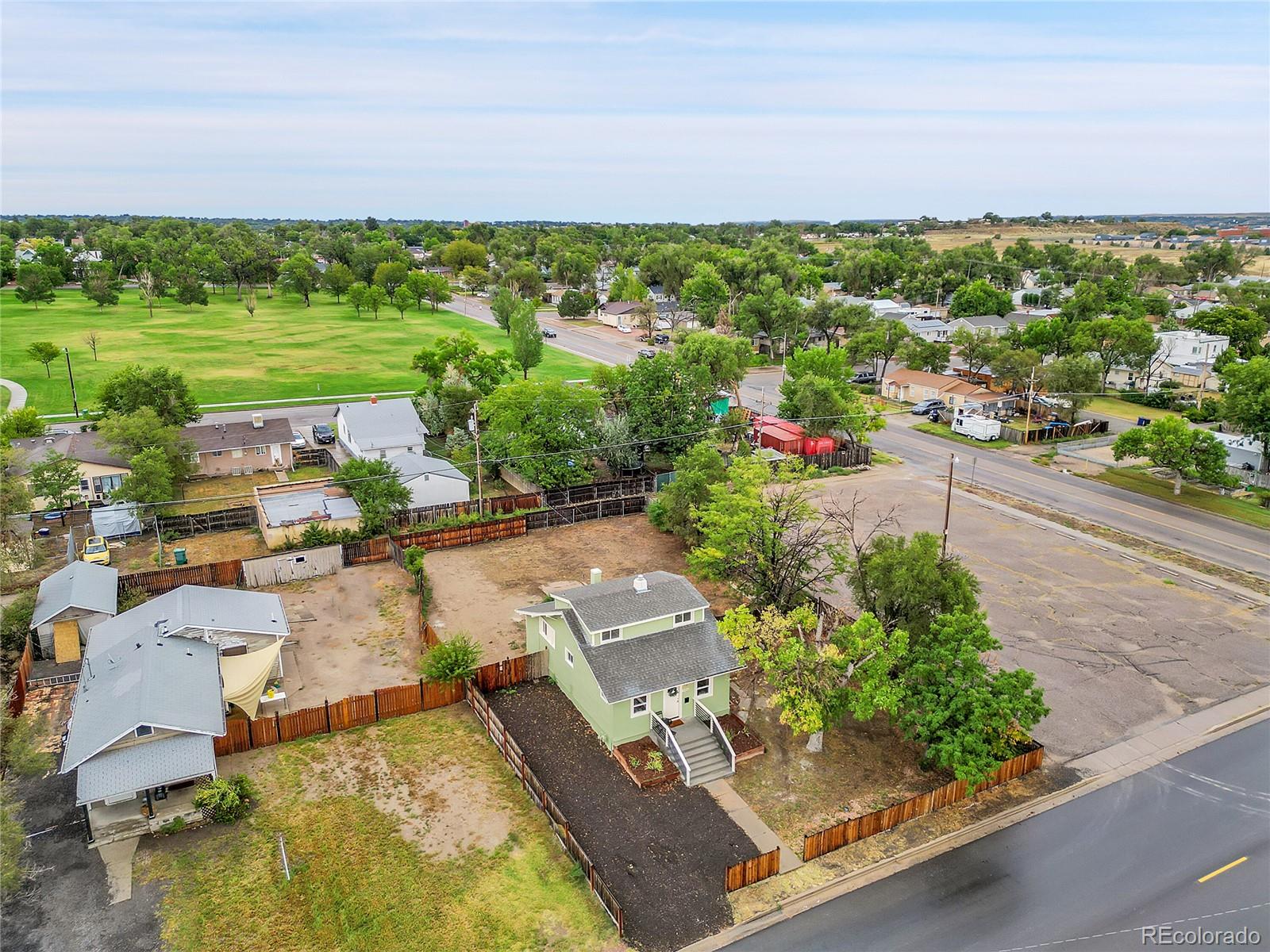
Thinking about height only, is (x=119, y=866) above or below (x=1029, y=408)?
below

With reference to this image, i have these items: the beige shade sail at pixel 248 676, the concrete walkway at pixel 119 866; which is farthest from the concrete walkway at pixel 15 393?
the concrete walkway at pixel 119 866

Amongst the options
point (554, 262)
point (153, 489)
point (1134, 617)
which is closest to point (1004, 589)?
point (1134, 617)

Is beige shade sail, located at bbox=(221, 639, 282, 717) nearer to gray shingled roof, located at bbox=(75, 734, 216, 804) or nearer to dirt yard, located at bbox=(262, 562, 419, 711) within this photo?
dirt yard, located at bbox=(262, 562, 419, 711)

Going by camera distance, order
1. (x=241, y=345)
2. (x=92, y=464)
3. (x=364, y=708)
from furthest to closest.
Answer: (x=241, y=345) → (x=92, y=464) → (x=364, y=708)

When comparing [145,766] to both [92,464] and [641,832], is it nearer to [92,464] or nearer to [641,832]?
[641,832]

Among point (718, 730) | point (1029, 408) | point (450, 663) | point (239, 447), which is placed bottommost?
point (718, 730)

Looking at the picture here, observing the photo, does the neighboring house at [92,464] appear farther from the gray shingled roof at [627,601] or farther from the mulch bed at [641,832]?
the mulch bed at [641,832]

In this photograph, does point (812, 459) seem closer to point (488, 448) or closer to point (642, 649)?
point (488, 448)

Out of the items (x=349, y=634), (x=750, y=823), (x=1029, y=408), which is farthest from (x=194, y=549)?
(x=1029, y=408)

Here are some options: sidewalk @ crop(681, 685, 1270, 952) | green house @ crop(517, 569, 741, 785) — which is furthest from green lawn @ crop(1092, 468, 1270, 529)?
green house @ crop(517, 569, 741, 785)
